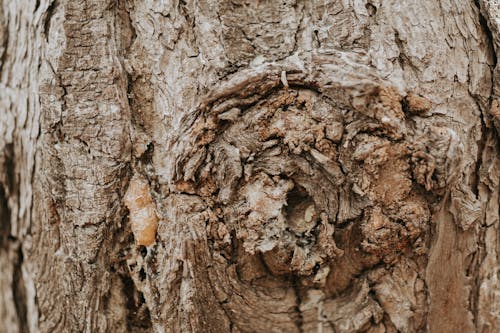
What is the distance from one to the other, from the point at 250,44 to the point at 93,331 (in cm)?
69

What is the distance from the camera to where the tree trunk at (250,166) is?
0.91 m

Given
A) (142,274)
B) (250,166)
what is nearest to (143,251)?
(142,274)

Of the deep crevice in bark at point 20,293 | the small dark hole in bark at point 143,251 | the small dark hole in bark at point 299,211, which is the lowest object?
the deep crevice in bark at point 20,293

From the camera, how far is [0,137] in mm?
1000

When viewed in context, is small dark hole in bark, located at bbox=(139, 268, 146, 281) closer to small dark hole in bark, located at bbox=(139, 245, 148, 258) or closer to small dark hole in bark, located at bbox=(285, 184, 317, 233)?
small dark hole in bark, located at bbox=(139, 245, 148, 258)

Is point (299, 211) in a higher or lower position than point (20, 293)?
higher

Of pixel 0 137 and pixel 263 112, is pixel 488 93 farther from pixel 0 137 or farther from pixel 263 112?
pixel 0 137

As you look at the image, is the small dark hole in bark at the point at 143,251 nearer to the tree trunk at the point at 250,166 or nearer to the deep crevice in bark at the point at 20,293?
the tree trunk at the point at 250,166

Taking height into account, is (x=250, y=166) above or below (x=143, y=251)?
above

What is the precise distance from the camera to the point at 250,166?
0.92m

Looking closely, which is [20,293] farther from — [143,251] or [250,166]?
[250,166]

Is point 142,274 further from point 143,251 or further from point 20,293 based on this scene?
point 20,293

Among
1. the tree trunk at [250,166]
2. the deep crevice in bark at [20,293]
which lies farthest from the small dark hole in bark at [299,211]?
the deep crevice in bark at [20,293]

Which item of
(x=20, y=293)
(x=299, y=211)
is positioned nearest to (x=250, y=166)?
(x=299, y=211)
